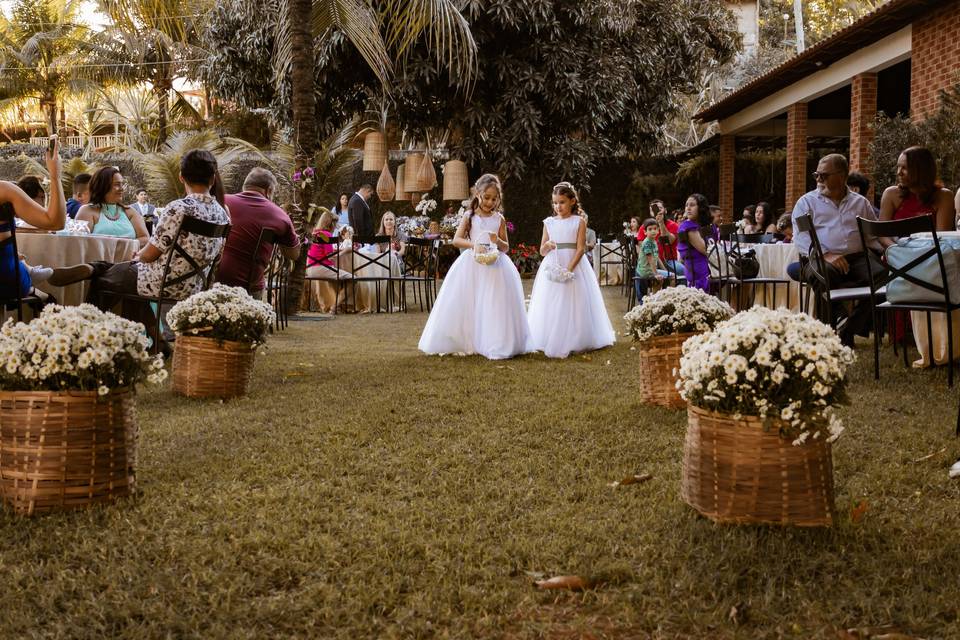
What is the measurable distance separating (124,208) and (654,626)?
6924 mm

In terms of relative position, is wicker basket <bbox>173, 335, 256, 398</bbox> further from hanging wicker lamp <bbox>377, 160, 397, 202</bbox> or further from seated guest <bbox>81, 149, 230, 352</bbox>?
hanging wicker lamp <bbox>377, 160, 397, 202</bbox>

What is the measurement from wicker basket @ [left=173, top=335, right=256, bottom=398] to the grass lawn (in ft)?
1.75

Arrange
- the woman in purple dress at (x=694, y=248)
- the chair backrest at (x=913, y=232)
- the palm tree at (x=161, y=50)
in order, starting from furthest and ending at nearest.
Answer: the palm tree at (x=161, y=50) → the woman in purple dress at (x=694, y=248) → the chair backrest at (x=913, y=232)

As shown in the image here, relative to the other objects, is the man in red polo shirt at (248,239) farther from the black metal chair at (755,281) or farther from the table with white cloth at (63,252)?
the black metal chair at (755,281)

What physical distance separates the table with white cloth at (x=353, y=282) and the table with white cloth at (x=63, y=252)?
545cm

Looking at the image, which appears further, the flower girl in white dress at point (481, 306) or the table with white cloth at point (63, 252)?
the flower girl in white dress at point (481, 306)

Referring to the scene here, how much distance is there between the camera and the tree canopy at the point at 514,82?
15867mm

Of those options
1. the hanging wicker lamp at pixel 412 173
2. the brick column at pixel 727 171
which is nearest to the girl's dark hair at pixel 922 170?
the hanging wicker lamp at pixel 412 173

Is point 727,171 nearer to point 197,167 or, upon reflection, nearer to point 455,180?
point 455,180

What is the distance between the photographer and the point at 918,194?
6.59 meters

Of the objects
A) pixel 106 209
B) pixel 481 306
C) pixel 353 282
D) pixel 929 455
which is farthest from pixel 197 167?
pixel 353 282

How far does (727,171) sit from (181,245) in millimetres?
17483

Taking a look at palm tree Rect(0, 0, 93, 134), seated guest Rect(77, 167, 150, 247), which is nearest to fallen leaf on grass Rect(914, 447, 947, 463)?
seated guest Rect(77, 167, 150, 247)

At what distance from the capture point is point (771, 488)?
279 centimetres
